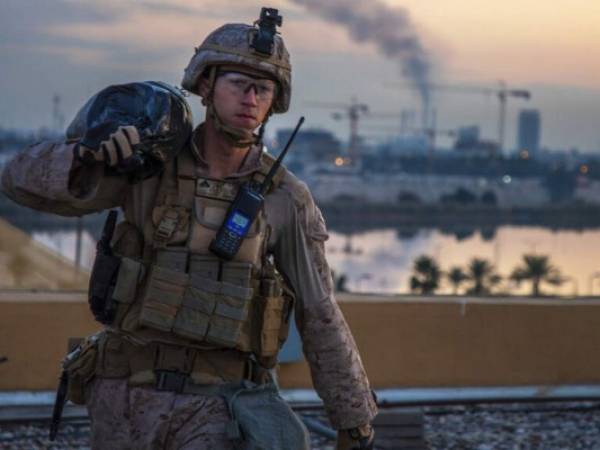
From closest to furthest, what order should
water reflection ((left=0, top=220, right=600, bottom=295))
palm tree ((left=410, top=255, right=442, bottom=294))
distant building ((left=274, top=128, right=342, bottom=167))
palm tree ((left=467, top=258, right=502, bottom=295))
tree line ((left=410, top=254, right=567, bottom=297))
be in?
tree line ((left=410, top=254, right=567, bottom=297)), palm tree ((left=410, top=255, right=442, bottom=294)), palm tree ((left=467, top=258, right=502, bottom=295)), water reflection ((left=0, top=220, right=600, bottom=295)), distant building ((left=274, top=128, right=342, bottom=167))

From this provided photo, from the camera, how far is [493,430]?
28.2 ft

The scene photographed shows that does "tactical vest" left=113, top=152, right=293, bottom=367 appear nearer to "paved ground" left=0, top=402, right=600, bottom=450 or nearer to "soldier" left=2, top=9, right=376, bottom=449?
"soldier" left=2, top=9, right=376, bottom=449

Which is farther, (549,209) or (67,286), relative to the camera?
(549,209)

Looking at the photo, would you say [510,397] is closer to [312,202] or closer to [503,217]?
[312,202]

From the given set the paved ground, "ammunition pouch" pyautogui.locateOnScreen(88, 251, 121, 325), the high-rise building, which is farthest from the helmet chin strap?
the high-rise building

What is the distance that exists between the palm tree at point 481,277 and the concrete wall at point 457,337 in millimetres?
46481

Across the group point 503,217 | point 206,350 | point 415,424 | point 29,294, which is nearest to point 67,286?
point 29,294

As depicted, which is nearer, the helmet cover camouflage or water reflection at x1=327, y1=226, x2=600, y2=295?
the helmet cover camouflage

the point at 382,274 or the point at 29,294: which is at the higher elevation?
the point at 29,294

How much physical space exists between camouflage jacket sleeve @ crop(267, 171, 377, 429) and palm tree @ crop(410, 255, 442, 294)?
4768cm

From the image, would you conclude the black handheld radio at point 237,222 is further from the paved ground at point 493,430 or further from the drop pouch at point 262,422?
the paved ground at point 493,430

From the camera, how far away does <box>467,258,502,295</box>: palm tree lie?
5631 cm

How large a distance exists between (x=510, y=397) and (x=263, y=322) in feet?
17.7

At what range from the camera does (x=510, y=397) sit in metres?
9.33
